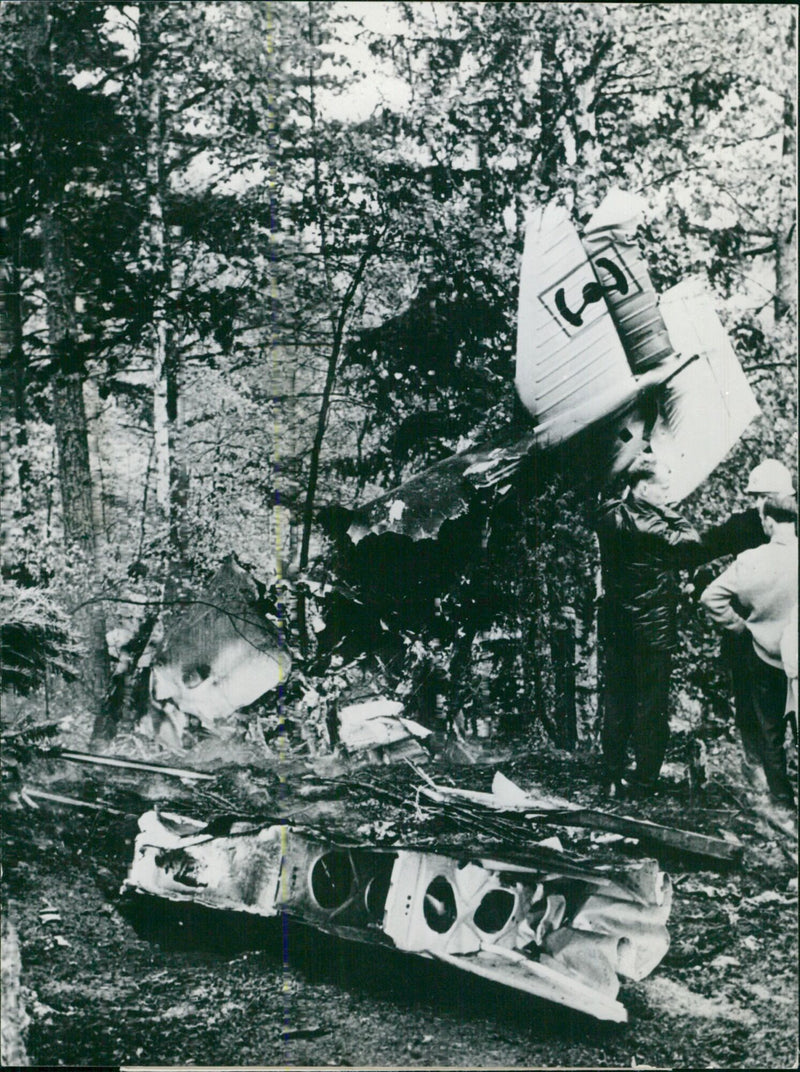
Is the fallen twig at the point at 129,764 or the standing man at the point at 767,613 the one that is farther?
the standing man at the point at 767,613

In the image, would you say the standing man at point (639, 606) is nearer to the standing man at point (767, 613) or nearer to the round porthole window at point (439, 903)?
the standing man at point (767, 613)

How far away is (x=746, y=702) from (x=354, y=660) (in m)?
1.58

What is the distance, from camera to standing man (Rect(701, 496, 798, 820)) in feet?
12.3

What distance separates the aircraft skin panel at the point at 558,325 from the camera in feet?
12.0

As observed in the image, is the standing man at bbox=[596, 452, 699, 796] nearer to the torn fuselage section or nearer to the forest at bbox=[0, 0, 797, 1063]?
the forest at bbox=[0, 0, 797, 1063]

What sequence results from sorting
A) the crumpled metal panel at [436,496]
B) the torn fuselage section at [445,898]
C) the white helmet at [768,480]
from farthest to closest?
1. the white helmet at [768,480]
2. the crumpled metal panel at [436,496]
3. the torn fuselage section at [445,898]

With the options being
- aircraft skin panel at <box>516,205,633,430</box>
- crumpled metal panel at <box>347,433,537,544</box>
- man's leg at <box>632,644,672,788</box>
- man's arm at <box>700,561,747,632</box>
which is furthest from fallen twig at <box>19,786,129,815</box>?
man's arm at <box>700,561,747,632</box>

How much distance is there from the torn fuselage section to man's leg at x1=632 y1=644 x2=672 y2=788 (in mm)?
434

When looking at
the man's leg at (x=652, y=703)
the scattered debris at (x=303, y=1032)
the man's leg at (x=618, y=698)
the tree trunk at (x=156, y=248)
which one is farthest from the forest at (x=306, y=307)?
the scattered debris at (x=303, y=1032)

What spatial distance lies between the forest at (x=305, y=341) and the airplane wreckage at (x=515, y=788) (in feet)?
0.23

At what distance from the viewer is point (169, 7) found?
3.57 metres

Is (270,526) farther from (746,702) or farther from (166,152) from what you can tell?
(746,702)

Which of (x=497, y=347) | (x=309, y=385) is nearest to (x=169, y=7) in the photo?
(x=309, y=385)

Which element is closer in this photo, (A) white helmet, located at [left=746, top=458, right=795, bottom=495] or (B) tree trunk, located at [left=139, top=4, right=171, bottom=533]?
(B) tree trunk, located at [left=139, top=4, right=171, bottom=533]
